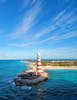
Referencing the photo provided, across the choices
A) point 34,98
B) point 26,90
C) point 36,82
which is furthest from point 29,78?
point 34,98

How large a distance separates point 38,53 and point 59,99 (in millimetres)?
19665

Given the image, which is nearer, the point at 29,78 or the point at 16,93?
the point at 16,93

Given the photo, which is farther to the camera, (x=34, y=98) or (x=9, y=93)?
(x=9, y=93)

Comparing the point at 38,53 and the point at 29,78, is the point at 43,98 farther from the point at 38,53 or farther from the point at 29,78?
the point at 38,53

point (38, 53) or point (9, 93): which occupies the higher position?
point (38, 53)

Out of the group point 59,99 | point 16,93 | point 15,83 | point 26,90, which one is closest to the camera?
point 59,99

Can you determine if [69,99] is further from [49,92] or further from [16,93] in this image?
[16,93]

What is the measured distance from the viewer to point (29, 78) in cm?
4234

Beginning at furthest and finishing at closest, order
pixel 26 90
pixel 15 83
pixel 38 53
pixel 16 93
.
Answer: pixel 38 53
pixel 15 83
pixel 26 90
pixel 16 93

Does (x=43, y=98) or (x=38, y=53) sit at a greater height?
(x=38, y=53)

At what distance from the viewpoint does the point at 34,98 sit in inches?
1174

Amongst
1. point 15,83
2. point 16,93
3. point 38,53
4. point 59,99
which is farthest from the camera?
point 38,53

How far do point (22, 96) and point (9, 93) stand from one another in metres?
3.18

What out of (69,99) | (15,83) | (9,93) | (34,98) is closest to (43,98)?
(34,98)
